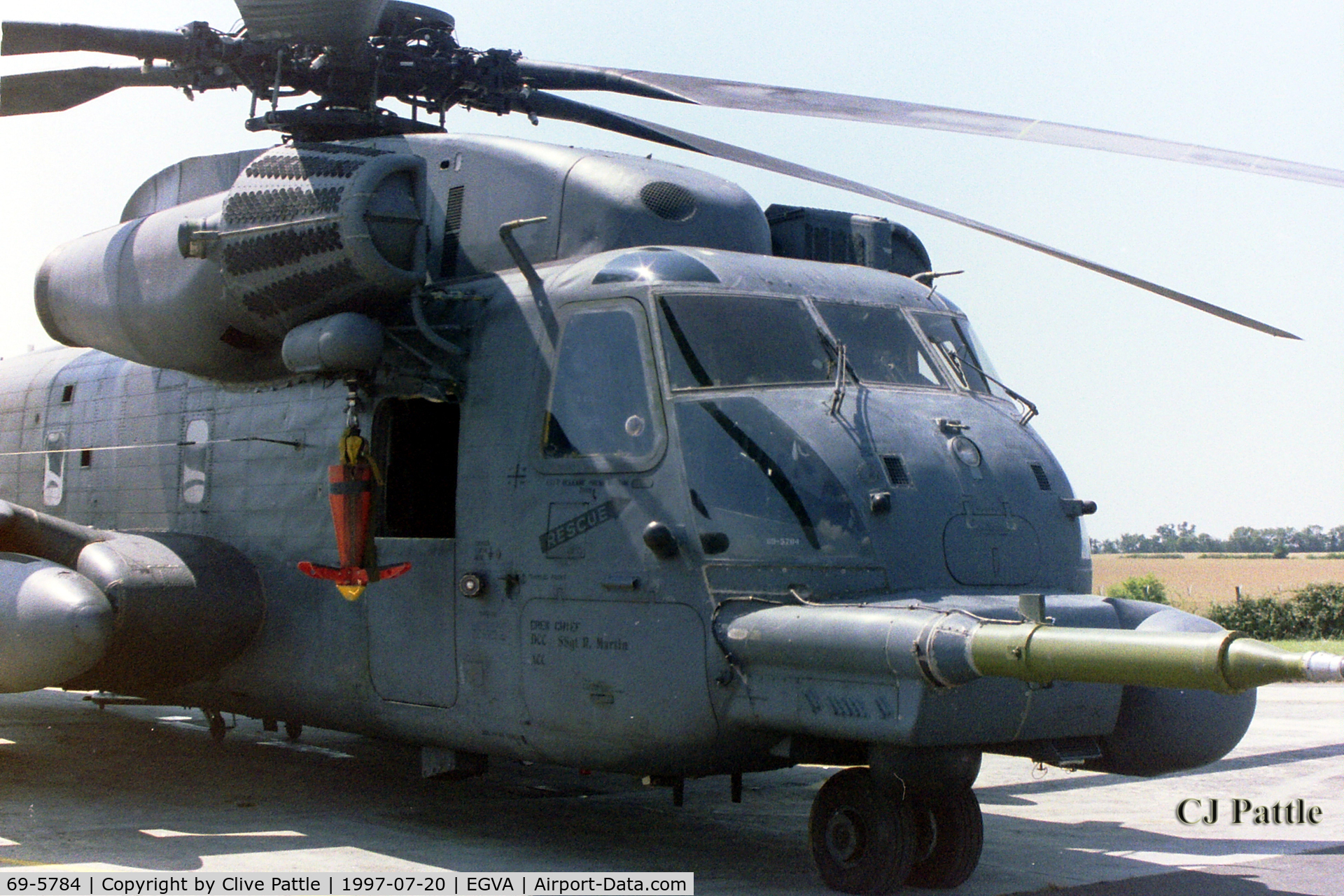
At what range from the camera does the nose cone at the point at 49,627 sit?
8.12 m

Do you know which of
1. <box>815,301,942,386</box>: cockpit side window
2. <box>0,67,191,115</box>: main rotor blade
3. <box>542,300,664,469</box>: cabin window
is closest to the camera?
<box>542,300,664,469</box>: cabin window

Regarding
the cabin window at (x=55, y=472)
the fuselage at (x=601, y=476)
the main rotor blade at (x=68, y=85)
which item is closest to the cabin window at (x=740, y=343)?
the fuselage at (x=601, y=476)

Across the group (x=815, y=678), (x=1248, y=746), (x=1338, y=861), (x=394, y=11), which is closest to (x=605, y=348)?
(x=815, y=678)

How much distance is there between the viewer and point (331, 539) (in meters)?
8.88

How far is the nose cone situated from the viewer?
8125 mm

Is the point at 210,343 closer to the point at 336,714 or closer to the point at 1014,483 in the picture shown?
the point at 336,714

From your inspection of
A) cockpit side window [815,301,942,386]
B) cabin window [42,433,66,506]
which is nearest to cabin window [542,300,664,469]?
cockpit side window [815,301,942,386]

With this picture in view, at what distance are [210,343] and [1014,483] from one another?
16.4ft

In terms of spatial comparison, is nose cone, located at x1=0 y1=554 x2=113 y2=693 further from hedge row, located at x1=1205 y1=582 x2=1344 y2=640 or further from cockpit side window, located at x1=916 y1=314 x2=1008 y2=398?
hedge row, located at x1=1205 y1=582 x2=1344 y2=640

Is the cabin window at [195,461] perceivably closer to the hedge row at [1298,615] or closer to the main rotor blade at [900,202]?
the main rotor blade at [900,202]

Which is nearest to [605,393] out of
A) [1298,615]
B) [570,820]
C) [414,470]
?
[414,470]

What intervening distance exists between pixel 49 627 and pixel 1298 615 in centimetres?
2709

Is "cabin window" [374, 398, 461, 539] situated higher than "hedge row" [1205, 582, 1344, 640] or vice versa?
"hedge row" [1205, 582, 1344, 640]

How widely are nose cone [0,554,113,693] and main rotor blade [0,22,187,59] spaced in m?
3.31
